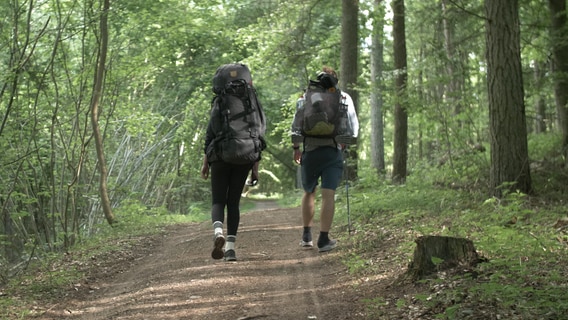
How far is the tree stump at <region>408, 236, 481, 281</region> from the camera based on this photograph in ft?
16.5

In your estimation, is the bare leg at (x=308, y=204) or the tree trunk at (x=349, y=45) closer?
the bare leg at (x=308, y=204)

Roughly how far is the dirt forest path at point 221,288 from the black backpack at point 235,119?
123cm

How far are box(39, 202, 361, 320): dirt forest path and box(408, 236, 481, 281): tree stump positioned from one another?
27.4 inches

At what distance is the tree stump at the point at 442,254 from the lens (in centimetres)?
504

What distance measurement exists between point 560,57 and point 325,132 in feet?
21.5

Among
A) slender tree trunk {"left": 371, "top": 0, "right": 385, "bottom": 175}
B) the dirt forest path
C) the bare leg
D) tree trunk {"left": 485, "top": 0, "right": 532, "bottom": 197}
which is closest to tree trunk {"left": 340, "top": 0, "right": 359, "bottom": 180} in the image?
slender tree trunk {"left": 371, "top": 0, "right": 385, "bottom": 175}

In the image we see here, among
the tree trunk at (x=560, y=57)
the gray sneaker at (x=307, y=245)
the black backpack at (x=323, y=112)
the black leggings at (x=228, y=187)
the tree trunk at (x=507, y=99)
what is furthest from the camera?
the tree trunk at (x=560, y=57)

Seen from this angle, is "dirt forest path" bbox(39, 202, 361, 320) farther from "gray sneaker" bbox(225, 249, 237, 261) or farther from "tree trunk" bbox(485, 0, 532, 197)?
"tree trunk" bbox(485, 0, 532, 197)

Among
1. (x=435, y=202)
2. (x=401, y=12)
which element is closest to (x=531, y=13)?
(x=401, y=12)

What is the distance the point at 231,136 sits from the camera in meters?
6.24

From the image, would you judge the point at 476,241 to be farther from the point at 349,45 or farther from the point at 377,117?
the point at 377,117

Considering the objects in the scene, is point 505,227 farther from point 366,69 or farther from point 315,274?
point 366,69

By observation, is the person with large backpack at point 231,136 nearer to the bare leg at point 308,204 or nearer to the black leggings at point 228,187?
the black leggings at point 228,187

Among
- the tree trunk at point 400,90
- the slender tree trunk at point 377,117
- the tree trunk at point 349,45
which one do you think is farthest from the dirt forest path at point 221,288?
the slender tree trunk at point 377,117
